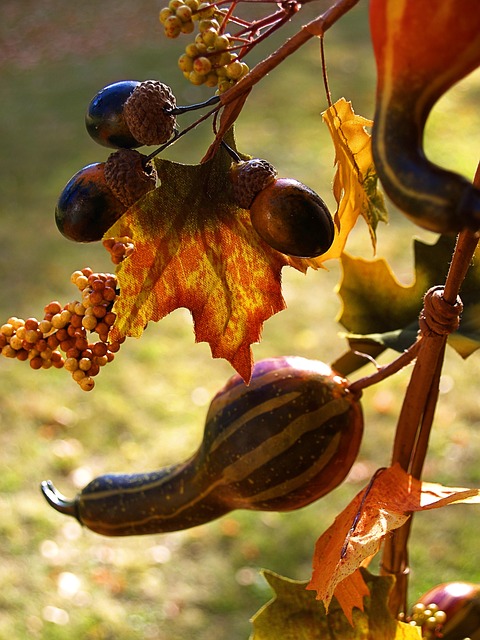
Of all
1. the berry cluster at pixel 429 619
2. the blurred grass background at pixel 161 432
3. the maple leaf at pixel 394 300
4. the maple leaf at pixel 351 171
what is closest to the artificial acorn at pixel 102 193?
the maple leaf at pixel 351 171

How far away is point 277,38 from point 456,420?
9.91 ft

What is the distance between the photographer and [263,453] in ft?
1.87

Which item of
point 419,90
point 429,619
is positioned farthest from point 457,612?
point 419,90

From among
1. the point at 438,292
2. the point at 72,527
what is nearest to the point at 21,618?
the point at 72,527

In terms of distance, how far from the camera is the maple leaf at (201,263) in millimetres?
420

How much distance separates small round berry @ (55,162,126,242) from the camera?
435mm

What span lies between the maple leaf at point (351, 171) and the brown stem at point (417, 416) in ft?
0.27

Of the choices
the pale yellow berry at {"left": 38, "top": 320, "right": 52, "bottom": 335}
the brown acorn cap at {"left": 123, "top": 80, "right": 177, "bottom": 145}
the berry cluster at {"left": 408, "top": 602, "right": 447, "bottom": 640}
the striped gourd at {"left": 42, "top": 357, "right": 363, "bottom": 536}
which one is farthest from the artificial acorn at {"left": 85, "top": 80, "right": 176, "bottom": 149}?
the berry cluster at {"left": 408, "top": 602, "right": 447, "bottom": 640}

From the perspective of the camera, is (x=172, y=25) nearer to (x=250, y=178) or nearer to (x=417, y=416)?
(x=250, y=178)

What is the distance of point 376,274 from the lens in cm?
66

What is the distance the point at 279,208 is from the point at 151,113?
8 centimetres

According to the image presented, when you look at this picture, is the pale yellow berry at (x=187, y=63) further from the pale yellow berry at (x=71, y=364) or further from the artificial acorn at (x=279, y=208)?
the pale yellow berry at (x=71, y=364)

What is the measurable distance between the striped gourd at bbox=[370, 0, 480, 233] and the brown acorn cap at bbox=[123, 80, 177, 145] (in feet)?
0.39

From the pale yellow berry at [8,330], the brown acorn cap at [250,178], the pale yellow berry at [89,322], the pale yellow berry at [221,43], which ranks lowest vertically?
the pale yellow berry at [89,322]
